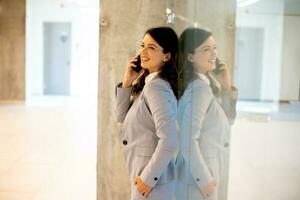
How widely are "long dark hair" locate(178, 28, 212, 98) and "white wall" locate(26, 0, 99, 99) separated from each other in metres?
11.5

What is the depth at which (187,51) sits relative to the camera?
2059 mm

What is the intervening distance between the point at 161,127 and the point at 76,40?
12.8 m

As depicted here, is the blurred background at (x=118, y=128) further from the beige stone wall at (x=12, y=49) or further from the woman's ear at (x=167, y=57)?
the beige stone wall at (x=12, y=49)

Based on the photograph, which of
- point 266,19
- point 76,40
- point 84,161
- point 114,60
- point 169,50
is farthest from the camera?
point 76,40

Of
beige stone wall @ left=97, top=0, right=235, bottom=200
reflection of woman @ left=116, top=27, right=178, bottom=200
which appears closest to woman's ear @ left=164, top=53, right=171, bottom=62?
reflection of woman @ left=116, top=27, right=178, bottom=200

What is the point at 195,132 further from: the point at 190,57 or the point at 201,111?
the point at 190,57

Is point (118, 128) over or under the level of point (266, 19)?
under

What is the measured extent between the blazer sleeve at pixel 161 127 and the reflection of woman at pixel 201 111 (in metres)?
0.14

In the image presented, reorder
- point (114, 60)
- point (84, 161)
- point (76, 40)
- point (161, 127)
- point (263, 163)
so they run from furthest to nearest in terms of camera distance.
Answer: point (76, 40) < point (84, 161) < point (263, 163) < point (114, 60) < point (161, 127)

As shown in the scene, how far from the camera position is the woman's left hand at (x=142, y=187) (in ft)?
6.38

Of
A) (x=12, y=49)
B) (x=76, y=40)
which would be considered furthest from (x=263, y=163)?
(x=76, y=40)

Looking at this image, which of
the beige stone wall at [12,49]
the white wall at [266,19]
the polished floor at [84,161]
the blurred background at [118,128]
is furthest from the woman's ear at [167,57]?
the beige stone wall at [12,49]

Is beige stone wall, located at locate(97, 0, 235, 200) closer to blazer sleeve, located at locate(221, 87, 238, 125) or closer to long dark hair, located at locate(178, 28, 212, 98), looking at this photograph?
long dark hair, located at locate(178, 28, 212, 98)

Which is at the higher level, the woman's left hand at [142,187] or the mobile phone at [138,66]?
the mobile phone at [138,66]
